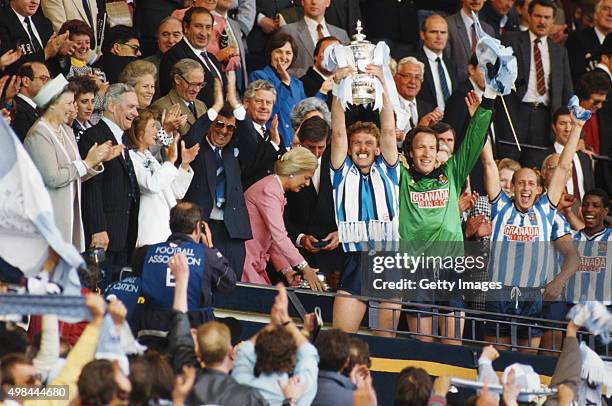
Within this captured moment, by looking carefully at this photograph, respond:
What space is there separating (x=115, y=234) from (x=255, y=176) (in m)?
1.54

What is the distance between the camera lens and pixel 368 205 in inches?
497

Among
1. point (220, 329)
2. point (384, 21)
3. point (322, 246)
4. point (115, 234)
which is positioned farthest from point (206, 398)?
point (384, 21)

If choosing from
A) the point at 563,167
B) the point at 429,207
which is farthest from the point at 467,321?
the point at 563,167

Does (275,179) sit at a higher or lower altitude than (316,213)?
higher

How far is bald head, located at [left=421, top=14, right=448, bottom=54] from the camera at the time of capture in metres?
15.6

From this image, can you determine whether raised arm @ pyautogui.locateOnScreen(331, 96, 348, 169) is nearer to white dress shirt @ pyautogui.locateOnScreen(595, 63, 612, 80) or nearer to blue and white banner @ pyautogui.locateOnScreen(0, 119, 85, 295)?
blue and white banner @ pyautogui.locateOnScreen(0, 119, 85, 295)

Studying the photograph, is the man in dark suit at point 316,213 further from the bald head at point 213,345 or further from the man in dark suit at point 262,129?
the bald head at point 213,345

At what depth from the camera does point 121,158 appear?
1204 centimetres

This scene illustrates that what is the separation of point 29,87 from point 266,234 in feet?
6.82

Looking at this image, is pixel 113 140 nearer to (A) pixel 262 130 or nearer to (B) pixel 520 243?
(A) pixel 262 130

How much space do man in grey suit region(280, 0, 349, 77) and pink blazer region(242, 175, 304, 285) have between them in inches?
95.3

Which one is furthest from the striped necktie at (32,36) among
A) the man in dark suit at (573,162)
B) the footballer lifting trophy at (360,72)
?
the man in dark suit at (573,162)

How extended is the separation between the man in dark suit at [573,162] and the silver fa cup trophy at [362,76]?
3.06 m

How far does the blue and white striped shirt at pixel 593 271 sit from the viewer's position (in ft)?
45.0
